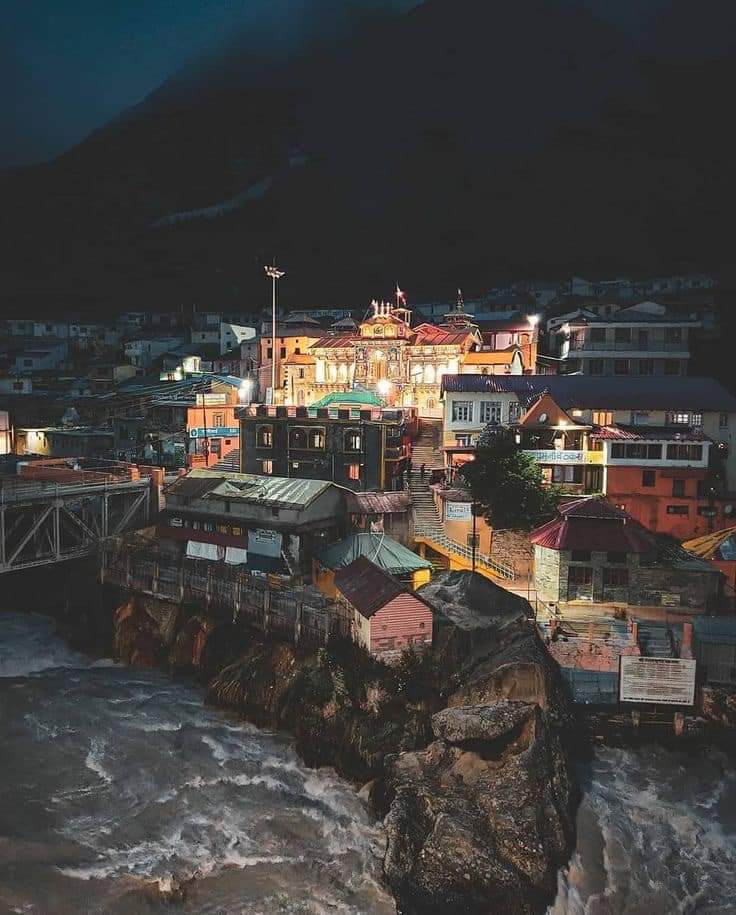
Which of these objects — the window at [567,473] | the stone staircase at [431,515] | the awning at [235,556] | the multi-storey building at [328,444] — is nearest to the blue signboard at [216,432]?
the multi-storey building at [328,444]

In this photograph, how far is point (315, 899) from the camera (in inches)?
757

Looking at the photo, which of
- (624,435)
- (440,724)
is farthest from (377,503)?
(440,724)

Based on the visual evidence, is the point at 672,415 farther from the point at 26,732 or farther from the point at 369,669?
the point at 26,732

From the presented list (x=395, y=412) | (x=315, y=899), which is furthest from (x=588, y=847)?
(x=395, y=412)

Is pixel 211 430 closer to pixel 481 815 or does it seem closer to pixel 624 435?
pixel 624 435

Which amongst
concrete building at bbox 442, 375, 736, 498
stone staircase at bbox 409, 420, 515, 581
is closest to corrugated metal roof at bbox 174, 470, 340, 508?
stone staircase at bbox 409, 420, 515, 581

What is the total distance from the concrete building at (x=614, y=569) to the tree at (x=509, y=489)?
9.70 ft

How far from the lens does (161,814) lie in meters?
22.7

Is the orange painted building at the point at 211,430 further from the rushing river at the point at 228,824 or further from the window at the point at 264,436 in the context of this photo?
the rushing river at the point at 228,824

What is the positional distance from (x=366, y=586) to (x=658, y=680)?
12.8 meters

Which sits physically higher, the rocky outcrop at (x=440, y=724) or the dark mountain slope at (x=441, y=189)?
the dark mountain slope at (x=441, y=189)

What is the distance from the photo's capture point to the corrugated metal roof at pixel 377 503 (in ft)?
127

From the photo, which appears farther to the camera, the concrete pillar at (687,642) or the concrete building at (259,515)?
the concrete building at (259,515)

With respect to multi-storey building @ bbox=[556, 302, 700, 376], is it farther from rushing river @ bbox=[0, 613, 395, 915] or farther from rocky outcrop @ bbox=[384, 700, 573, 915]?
rushing river @ bbox=[0, 613, 395, 915]
